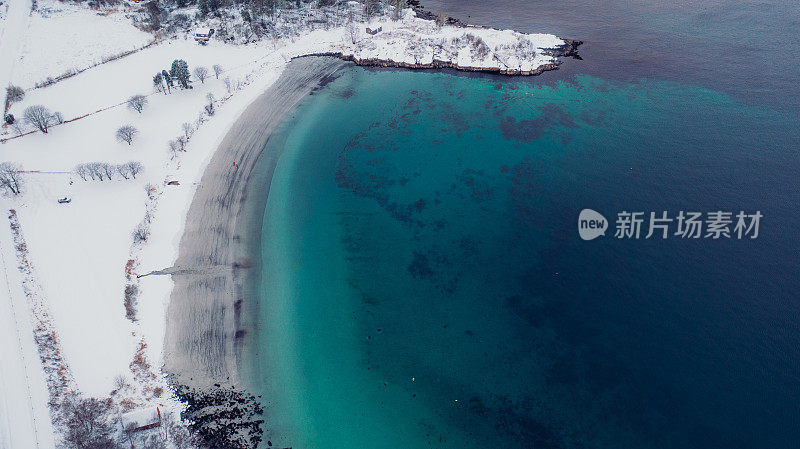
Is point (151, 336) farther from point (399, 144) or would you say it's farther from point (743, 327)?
point (743, 327)

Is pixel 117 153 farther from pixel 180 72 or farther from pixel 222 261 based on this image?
pixel 222 261

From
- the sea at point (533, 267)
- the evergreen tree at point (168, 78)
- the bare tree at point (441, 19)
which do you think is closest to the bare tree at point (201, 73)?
the evergreen tree at point (168, 78)

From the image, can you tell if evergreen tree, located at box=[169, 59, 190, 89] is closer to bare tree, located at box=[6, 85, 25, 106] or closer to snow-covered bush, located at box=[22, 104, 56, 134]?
Result: snow-covered bush, located at box=[22, 104, 56, 134]

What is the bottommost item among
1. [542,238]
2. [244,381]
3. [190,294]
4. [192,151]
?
[244,381]

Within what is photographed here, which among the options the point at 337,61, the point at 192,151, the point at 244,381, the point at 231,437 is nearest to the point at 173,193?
the point at 192,151

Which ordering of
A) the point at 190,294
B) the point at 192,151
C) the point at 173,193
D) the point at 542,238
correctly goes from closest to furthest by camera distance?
1. the point at 190,294
2. the point at 542,238
3. the point at 173,193
4. the point at 192,151

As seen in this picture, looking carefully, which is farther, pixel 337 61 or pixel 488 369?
pixel 337 61

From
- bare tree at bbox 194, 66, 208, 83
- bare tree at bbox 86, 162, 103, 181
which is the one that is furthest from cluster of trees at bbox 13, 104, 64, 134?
bare tree at bbox 194, 66, 208, 83

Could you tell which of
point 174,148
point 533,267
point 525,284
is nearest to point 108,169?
point 174,148

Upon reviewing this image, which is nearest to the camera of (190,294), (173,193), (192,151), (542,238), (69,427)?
(69,427)
